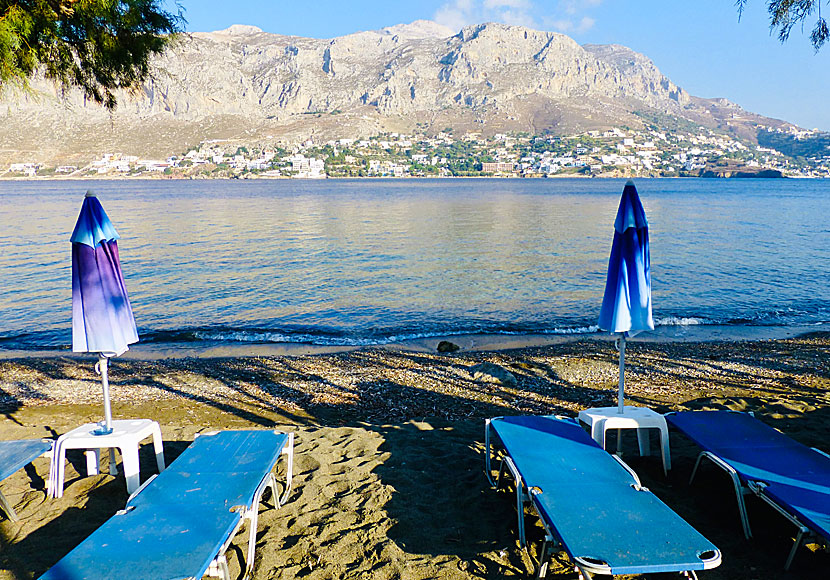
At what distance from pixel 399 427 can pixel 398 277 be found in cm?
1458

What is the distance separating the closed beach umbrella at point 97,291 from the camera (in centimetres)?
454

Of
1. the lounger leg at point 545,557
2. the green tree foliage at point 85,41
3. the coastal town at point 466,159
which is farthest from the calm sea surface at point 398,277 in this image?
the coastal town at point 466,159

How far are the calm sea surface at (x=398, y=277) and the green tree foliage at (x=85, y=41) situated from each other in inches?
288

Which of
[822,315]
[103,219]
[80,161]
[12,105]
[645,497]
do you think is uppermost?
[80,161]

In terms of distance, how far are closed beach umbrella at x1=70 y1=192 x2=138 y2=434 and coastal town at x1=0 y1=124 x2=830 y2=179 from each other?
5770 inches

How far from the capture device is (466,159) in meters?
166

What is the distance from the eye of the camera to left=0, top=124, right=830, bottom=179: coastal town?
14388cm

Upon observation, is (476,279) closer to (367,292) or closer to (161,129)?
(367,292)

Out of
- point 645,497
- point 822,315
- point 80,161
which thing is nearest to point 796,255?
point 822,315

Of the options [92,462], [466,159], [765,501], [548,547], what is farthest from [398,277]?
[466,159]

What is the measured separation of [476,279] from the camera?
65.5ft

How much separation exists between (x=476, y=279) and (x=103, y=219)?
1611 cm

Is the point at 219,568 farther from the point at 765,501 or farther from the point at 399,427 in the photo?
the point at 765,501

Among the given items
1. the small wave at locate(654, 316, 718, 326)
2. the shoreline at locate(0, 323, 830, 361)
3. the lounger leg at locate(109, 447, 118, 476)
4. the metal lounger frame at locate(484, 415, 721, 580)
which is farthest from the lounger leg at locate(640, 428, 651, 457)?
the small wave at locate(654, 316, 718, 326)
